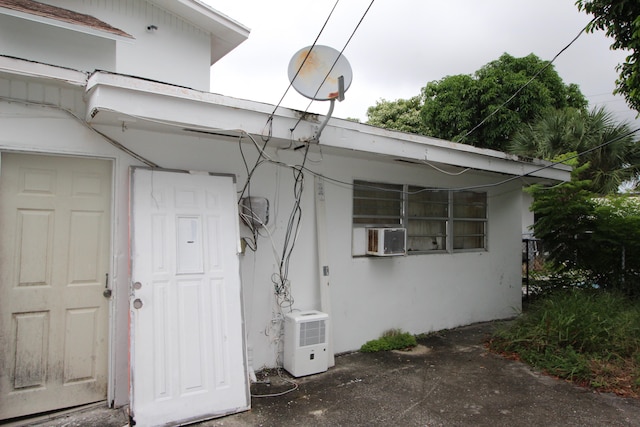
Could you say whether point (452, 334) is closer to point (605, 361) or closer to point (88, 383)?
point (605, 361)

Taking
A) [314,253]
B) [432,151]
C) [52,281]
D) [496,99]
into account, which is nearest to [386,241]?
[314,253]

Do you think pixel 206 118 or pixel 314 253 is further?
pixel 314 253

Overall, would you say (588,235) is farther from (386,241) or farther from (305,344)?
(305,344)

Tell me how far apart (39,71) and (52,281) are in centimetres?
176

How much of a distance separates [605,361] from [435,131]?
13605mm

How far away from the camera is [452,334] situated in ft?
20.9

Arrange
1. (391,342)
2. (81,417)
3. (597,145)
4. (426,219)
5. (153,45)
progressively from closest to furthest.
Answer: (81,417) < (391,342) < (426,219) < (153,45) < (597,145)

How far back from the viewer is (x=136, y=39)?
23.1 ft

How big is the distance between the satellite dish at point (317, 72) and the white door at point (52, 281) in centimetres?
202

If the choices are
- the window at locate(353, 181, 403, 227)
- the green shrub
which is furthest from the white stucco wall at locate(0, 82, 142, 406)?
the green shrub

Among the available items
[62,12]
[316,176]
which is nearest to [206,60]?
[62,12]

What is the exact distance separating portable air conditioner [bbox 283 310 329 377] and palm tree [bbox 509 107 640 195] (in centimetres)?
924

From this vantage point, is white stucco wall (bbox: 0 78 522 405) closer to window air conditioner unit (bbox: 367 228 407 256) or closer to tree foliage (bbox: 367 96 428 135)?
window air conditioner unit (bbox: 367 228 407 256)

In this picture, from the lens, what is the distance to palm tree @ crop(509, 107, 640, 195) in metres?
10.8
